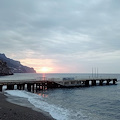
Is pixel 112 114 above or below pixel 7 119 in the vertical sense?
below

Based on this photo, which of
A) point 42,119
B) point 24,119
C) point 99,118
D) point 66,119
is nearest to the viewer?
point 24,119

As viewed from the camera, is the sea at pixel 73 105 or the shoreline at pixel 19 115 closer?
the shoreline at pixel 19 115

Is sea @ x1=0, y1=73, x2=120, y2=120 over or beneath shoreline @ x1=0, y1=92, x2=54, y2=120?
beneath

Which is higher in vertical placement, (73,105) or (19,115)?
(19,115)

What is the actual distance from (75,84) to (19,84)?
80.0ft

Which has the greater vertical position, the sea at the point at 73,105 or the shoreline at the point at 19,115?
the shoreline at the point at 19,115

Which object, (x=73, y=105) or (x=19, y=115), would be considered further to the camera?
(x=73, y=105)

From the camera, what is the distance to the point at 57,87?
2270 inches

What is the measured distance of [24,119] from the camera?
14836 millimetres

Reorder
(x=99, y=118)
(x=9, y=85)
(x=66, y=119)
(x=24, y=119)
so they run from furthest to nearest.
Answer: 1. (x=9, y=85)
2. (x=99, y=118)
3. (x=66, y=119)
4. (x=24, y=119)

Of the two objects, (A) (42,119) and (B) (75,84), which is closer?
(A) (42,119)

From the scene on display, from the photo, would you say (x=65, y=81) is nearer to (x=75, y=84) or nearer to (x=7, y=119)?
(x=75, y=84)

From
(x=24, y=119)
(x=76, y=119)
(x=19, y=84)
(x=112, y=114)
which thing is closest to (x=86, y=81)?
(x=19, y=84)

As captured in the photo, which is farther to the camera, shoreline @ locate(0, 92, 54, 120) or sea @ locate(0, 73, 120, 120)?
sea @ locate(0, 73, 120, 120)
